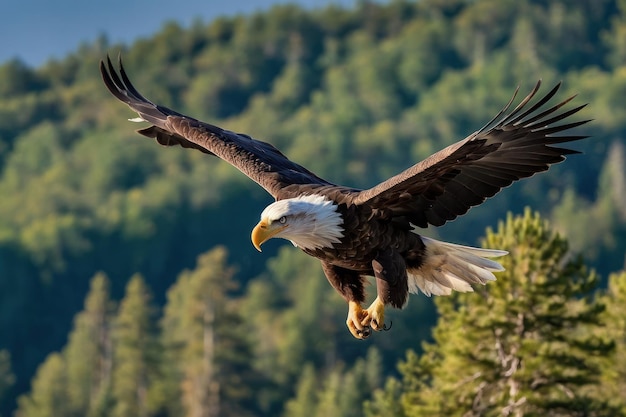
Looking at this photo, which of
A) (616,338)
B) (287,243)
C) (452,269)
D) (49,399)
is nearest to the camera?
(452,269)

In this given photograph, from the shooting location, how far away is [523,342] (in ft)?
57.0

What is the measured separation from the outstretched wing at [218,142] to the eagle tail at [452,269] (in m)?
0.98

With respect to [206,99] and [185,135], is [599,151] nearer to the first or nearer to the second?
[206,99]

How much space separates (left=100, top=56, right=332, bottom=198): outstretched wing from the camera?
11.7 m

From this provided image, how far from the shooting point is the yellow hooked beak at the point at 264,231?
10516 mm

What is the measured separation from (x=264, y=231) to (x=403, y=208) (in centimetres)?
115

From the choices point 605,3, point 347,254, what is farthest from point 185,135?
point 605,3

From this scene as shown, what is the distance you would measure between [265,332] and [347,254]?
58.1 m

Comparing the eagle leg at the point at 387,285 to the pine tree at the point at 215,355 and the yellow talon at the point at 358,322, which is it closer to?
the yellow talon at the point at 358,322

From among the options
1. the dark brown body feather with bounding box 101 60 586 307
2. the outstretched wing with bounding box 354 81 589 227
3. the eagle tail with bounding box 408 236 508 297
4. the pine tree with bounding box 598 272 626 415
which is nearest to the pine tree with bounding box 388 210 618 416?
the pine tree with bounding box 598 272 626 415

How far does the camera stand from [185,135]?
41.9 ft

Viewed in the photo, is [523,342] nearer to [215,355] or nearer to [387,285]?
[387,285]

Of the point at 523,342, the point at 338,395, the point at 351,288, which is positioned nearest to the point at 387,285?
the point at 351,288

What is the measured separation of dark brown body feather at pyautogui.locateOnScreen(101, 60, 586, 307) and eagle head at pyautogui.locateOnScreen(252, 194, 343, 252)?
99 millimetres
